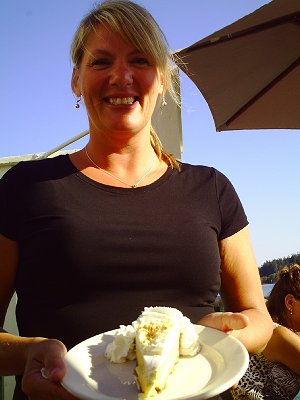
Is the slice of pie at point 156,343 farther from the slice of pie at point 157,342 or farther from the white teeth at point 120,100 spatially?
the white teeth at point 120,100

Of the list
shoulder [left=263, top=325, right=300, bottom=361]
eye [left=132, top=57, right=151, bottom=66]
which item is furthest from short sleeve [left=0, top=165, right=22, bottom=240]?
shoulder [left=263, top=325, right=300, bottom=361]

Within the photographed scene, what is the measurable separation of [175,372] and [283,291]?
3423 mm

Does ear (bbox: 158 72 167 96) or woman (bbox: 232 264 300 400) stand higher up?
ear (bbox: 158 72 167 96)

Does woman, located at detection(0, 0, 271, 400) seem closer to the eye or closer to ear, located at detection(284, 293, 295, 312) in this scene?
the eye

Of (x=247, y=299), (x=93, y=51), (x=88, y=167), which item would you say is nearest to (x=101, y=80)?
(x=93, y=51)

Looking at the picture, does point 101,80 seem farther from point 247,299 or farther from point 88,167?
point 247,299

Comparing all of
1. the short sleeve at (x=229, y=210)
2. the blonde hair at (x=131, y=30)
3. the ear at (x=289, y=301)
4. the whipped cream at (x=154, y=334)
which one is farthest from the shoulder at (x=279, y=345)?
the whipped cream at (x=154, y=334)

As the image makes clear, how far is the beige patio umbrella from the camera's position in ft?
13.0

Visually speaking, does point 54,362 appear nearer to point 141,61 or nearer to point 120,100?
point 120,100

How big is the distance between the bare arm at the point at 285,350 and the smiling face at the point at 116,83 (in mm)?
2718

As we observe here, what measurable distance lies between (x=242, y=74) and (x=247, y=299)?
312 cm

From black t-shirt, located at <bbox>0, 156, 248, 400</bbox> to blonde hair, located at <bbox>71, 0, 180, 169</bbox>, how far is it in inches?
13.2

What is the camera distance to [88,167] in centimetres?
179

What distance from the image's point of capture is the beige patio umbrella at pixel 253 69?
396 cm
